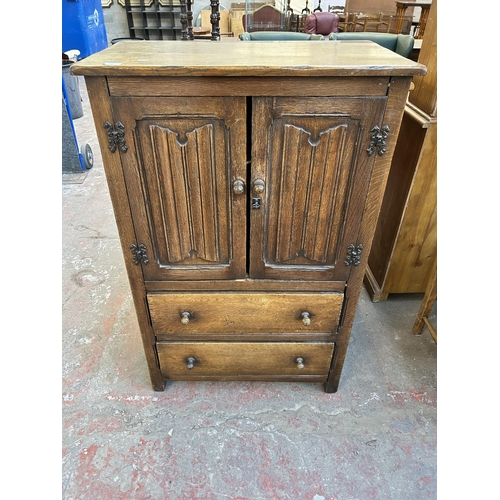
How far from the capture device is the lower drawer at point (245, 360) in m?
1.45

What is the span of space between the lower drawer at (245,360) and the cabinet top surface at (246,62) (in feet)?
3.20

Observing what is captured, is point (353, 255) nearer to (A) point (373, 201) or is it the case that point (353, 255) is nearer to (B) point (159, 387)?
(A) point (373, 201)

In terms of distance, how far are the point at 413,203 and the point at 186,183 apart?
3.98 ft

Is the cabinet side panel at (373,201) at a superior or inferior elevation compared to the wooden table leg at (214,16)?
inferior

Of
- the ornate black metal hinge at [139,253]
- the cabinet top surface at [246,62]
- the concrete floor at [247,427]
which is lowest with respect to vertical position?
the concrete floor at [247,427]

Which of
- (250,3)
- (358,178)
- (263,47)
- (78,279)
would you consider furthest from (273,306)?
(250,3)

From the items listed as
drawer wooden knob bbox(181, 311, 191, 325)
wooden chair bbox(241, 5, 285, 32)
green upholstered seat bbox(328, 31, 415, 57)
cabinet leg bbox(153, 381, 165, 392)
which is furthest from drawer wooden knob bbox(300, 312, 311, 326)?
wooden chair bbox(241, 5, 285, 32)

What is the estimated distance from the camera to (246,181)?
42.1 inches

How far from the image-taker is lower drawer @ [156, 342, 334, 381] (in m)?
1.45

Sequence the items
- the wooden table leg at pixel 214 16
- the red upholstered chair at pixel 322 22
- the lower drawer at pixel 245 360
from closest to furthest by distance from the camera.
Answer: the lower drawer at pixel 245 360 → the wooden table leg at pixel 214 16 → the red upholstered chair at pixel 322 22

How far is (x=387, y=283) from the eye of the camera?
204 centimetres

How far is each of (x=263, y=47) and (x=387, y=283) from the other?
1.41 meters

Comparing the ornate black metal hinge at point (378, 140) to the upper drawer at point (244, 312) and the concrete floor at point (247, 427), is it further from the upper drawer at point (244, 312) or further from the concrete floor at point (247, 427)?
the concrete floor at point (247, 427)

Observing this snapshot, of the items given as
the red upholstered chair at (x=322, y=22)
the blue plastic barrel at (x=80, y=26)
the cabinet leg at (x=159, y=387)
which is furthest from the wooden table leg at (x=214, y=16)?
the red upholstered chair at (x=322, y=22)
